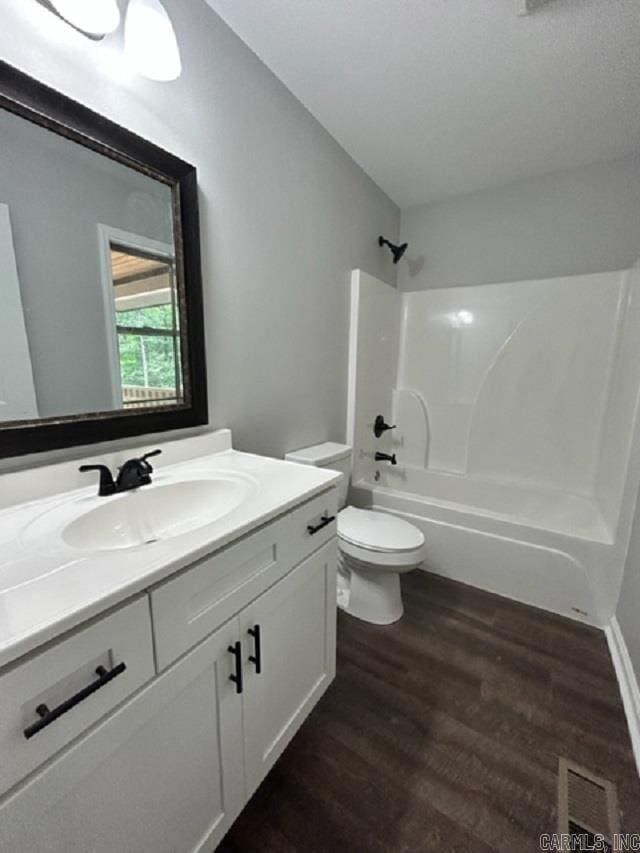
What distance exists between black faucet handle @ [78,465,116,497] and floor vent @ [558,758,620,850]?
59.6 inches

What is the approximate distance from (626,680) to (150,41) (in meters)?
2.59

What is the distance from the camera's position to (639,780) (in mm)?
1068

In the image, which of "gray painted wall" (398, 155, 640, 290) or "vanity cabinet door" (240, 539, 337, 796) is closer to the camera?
"vanity cabinet door" (240, 539, 337, 796)

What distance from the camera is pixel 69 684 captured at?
50 centimetres

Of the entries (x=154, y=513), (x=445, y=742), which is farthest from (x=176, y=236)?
(x=445, y=742)

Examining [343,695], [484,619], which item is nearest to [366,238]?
[484,619]

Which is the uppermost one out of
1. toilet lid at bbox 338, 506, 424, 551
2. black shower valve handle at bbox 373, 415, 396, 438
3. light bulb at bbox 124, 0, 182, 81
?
light bulb at bbox 124, 0, 182, 81

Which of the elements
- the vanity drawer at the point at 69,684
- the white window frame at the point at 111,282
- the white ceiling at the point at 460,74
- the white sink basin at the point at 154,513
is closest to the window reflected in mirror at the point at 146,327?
the white window frame at the point at 111,282

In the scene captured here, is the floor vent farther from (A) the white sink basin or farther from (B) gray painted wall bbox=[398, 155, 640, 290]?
(B) gray painted wall bbox=[398, 155, 640, 290]

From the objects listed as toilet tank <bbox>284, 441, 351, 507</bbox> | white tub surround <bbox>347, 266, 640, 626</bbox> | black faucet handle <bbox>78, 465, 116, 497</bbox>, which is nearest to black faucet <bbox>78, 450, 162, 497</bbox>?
black faucet handle <bbox>78, 465, 116, 497</bbox>

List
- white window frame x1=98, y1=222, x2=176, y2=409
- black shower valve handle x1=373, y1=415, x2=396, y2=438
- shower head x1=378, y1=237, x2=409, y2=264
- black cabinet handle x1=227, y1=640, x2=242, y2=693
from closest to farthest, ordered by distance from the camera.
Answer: black cabinet handle x1=227, y1=640, x2=242, y2=693 < white window frame x1=98, y1=222, x2=176, y2=409 < shower head x1=378, y1=237, x2=409, y2=264 < black shower valve handle x1=373, y1=415, x2=396, y2=438

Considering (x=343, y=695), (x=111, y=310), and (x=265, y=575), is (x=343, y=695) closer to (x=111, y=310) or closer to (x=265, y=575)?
(x=265, y=575)

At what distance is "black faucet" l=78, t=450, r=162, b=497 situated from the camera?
0.95 meters

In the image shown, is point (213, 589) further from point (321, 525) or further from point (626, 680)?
point (626, 680)
